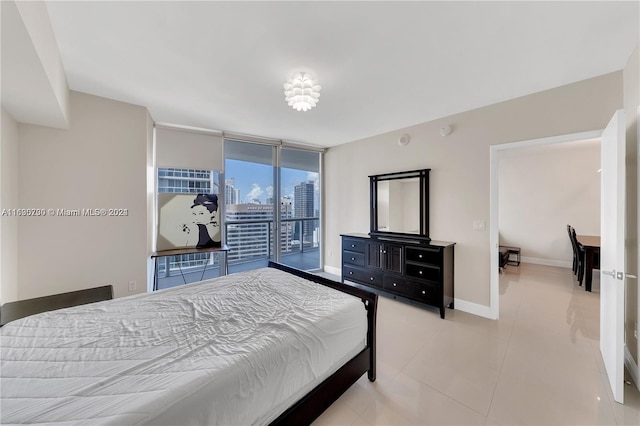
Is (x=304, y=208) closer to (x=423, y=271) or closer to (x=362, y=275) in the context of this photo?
(x=362, y=275)

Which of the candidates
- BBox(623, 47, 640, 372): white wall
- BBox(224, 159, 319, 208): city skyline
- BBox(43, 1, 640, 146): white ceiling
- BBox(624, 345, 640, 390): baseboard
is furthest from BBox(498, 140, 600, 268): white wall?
BBox(224, 159, 319, 208): city skyline

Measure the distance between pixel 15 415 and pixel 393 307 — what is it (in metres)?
3.35

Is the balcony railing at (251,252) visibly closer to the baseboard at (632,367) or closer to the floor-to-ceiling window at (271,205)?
the floor-to-ceiling window at (271,205)

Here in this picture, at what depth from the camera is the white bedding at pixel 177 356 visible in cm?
92

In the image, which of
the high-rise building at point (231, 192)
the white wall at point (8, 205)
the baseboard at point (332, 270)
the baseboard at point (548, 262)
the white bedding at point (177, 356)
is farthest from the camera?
the baseboard at point (548, 262)

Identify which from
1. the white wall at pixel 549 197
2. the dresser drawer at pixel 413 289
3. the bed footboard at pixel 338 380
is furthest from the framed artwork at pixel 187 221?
the white wall at pixel 549 197

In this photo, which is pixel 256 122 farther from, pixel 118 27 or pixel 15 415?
pixel 15 415

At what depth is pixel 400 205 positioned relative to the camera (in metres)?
3.86

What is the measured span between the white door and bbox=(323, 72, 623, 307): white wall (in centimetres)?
57

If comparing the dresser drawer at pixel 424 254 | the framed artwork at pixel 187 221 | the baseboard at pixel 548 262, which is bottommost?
the baseboard at pixel 548 262

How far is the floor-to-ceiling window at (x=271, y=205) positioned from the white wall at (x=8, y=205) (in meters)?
2.21

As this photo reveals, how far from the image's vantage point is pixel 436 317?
3.03m

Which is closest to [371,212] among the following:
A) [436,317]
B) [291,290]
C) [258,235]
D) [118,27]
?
[436,317]

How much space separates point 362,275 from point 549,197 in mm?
5071
